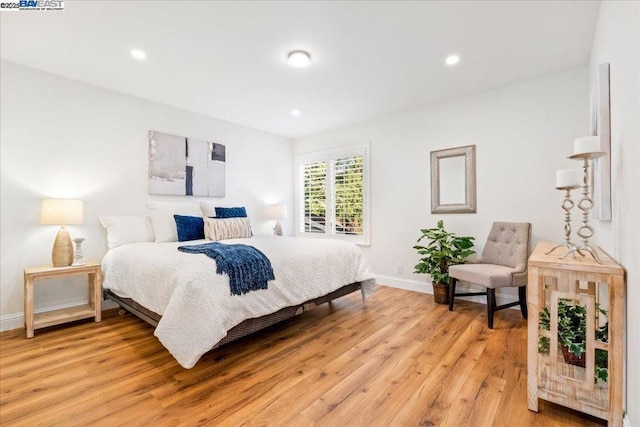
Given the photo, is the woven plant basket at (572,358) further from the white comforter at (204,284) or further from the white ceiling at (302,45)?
the white ceiling at (302,45)

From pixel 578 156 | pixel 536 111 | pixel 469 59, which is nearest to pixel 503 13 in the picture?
pixel 469 59

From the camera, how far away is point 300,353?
221cm

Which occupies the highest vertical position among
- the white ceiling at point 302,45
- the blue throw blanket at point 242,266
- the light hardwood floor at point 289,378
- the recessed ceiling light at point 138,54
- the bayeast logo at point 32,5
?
the bayeast logo at point 32,5

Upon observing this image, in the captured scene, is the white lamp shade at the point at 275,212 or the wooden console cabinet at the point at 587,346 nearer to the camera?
the wooden console cabinet at the point at 587,346

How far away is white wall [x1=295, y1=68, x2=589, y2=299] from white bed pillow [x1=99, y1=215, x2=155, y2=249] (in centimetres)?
298

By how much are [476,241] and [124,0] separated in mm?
3946

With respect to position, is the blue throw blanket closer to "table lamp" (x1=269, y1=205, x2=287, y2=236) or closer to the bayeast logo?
the bayeast logo

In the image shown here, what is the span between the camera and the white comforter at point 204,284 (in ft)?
5.98

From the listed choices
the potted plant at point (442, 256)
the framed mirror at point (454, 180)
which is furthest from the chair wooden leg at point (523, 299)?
the framed mirror at point (454, 180)

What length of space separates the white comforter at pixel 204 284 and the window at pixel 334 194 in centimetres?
145

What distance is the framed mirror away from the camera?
348 centimetres

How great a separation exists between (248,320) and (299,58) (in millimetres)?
2284

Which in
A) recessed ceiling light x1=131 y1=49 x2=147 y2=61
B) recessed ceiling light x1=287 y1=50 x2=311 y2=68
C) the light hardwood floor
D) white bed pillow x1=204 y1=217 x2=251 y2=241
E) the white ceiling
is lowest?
the light hardwood floor

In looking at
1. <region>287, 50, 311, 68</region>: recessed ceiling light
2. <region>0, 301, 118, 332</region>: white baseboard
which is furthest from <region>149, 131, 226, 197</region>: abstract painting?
<region>287, 50, 311, 68</region>: recessed ceiling light
